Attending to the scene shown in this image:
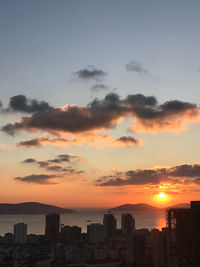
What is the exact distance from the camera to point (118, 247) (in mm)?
93188

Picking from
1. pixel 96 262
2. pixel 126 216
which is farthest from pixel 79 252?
pixel 126 216

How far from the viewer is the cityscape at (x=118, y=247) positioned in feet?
114

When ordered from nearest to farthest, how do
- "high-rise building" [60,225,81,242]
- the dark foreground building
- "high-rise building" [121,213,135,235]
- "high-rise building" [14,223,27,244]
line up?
1. the dark foreground building
2. "high-rise building" [14,223,27,244]
3. "high-rise building" [60,225,81,242]
4. "high-rise building" [121,213,135,235]

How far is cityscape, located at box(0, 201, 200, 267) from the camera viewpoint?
34.7 m

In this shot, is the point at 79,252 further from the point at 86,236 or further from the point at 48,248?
the point at 86,236

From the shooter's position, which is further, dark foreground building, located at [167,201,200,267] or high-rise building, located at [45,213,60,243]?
high-rise building, located at [45,213,60,243]

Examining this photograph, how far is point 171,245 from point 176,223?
2.39m

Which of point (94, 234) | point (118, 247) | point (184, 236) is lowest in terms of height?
point (118, 247)

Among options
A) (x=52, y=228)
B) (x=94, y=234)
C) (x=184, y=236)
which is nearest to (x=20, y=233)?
(x=52, y=228)

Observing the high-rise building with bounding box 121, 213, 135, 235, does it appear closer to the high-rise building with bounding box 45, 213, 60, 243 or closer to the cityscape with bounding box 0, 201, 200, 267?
the cityscape with bounding box 0, 201, 200, 267

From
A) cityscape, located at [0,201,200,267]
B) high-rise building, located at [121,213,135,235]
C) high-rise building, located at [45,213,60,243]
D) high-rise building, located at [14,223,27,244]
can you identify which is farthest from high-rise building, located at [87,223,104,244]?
high-rise building, located at [14,223,27,244]

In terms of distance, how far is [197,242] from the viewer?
33688 millimetres

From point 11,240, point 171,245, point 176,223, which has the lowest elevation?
point 11,240

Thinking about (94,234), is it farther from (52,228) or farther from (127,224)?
(127,224)
